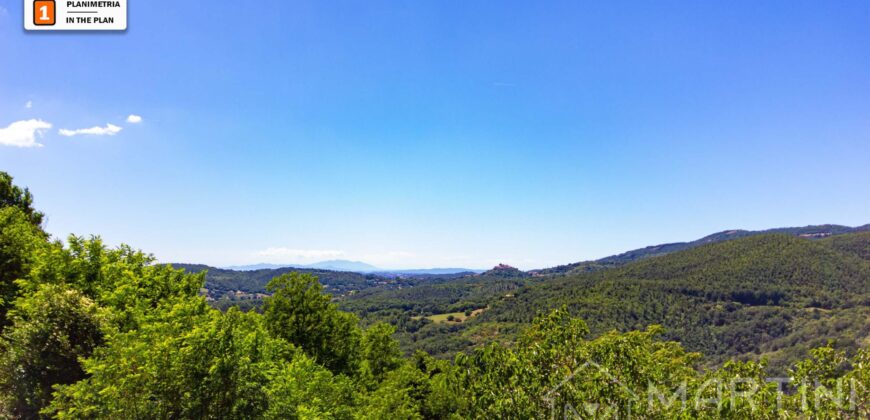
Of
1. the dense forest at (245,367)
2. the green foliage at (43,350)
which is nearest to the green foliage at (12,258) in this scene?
the dense forest at (245,367)

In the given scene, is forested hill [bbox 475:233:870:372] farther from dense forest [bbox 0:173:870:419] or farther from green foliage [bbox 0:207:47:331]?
green foliage [bbox 0:207:47:331]

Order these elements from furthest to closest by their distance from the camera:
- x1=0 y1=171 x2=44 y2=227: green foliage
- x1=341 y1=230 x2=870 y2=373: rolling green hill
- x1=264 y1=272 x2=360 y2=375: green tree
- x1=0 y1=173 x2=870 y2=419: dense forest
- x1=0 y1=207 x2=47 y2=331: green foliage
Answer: x1=341 y1=230 x2=870 y2=373: rolling green hill, x1=0 y1=171 x2=44 y2=227: green foliage, x1=264 y1=272 x2=360 y2=375: green tree, x1=0 y1=207 x2=47 y2=331: green foliage, x1=0 y1=173 x2=870 y2=419: dense forest

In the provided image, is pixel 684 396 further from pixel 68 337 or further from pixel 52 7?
pixel 52 7

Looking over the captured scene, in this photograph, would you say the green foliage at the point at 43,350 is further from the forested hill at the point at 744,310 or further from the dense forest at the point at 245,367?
the forested hill at the point at 744,310

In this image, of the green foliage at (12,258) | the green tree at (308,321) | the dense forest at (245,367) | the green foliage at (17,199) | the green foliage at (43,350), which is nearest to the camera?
the dense forest at (245,367)

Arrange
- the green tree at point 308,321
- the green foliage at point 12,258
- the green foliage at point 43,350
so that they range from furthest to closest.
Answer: the green tree at point 308,321
the green foliage at point 12,258
the green foliage at point 43,350

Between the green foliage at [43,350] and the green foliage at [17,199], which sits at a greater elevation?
the green foliage at [17,199]

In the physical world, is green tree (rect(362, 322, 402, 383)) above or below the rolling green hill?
above

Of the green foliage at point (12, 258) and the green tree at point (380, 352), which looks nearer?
the green foliage at point (12, 258)

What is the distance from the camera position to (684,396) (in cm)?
1352

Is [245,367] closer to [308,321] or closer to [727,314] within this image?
[308,321]

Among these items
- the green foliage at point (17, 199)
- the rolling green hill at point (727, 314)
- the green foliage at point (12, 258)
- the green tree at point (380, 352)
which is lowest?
the rolling green hill at point (727, 314)

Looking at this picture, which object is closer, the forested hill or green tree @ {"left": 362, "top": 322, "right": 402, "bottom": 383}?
green tree @ {"left": 362, "top": 322, "right": 402, "bottom": 383}

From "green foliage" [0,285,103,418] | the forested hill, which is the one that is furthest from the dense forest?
the forested hill
